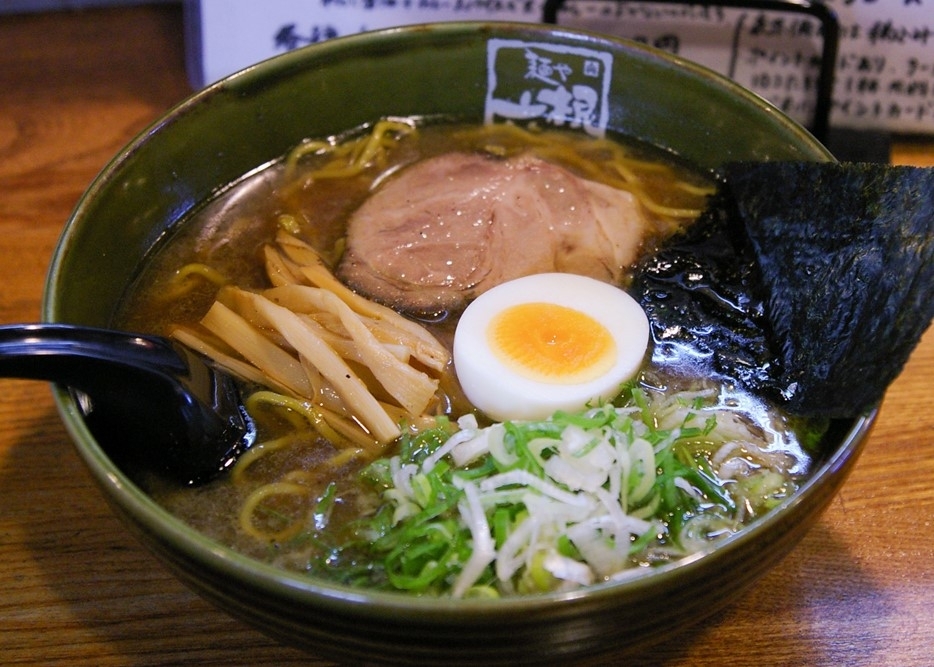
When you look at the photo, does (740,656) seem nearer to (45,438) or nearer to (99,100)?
(45,438)

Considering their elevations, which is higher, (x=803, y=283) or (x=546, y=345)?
(x=803, y=283)

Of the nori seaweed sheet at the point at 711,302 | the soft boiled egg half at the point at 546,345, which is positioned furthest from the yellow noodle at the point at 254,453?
the nori seaweed sheet at the point at 711,302

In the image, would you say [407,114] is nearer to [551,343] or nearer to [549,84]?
[549,84]

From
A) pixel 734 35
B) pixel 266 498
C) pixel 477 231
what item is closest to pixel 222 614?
pixel 266 498

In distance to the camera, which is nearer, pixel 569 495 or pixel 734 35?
pixel 569 495

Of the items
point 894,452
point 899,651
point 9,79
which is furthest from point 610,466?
point 9,79

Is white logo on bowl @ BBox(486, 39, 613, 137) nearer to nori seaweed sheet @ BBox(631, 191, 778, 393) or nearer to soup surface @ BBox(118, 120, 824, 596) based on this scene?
soup surface @ BBox(118, 120, 824, 596)

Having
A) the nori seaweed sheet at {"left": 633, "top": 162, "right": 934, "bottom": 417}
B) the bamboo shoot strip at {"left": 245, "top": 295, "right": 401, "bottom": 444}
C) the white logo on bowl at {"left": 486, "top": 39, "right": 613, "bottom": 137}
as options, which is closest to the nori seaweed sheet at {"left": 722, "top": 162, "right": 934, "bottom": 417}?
the nori seaweed sheet at {"left": 633, "top": 162, "right": 934, "bottom": 417}
